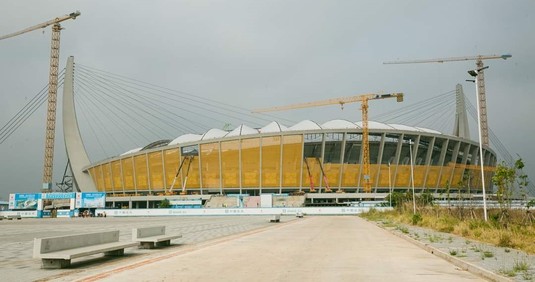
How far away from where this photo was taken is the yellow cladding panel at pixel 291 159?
87.9m

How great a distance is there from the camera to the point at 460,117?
121938mm

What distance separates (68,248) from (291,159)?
78620 millimetres

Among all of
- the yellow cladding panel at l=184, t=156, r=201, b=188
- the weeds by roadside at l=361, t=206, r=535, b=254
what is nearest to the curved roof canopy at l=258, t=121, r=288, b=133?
the yellow cladding panel at l=184, t=156, r=201, b=188

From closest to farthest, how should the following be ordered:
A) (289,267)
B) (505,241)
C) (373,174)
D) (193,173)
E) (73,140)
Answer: (289,267) → (505,241) → (373,174) → (193,173) → (73,140)

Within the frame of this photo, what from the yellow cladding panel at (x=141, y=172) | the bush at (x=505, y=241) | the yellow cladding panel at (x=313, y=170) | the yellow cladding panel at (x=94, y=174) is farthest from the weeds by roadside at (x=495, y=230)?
the yellow cladding panel at (x=94, y=174)

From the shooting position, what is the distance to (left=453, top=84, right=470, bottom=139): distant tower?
12106 cm

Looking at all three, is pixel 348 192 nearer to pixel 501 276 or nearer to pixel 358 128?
pixel 358 128

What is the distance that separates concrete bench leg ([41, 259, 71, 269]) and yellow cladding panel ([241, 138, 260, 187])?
7820 centimetres

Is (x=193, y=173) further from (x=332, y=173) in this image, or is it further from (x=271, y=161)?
(x=332, y=173)

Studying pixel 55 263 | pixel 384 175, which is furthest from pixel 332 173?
pixel 55 263

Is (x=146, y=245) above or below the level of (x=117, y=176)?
below

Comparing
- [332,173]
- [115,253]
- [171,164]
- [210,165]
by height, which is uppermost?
[171,164]

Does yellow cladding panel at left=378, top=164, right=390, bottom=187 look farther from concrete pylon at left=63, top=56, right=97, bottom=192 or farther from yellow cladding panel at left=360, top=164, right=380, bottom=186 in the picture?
concrete pylon at left=63, top=56, right=97, bottom=192

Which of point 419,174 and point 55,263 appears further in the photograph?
point 419,174
